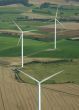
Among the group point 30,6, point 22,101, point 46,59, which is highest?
point 22,101

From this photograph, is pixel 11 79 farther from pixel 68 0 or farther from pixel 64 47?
pixel 68 0

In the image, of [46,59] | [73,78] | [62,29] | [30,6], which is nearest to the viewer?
[73,78]

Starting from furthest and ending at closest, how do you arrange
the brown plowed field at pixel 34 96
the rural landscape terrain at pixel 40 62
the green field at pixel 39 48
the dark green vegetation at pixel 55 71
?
1. the green field at pixel 39 48
2. the dark green vegetation at pixel 55 71
3. the rural landscape terrain at pixel 40 62
4. the brown plowed field at pixel 34 96

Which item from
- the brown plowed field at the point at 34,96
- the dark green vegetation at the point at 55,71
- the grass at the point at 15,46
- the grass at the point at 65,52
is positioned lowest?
the grass at the point at 15,46

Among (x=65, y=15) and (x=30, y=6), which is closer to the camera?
(x=65, y=15)

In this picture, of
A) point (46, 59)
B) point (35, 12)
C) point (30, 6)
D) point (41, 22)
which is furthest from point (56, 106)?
point (30, 6)

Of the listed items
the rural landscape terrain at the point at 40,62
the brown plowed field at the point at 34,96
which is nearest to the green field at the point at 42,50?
the rural landscape terrain at the point at 40,62

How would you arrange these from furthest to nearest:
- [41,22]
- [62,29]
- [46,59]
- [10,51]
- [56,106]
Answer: [41,22], [62,29], [10,51], [46,59], [56,106]

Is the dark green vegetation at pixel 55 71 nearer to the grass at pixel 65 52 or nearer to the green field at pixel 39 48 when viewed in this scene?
the grass at pixel 65 52

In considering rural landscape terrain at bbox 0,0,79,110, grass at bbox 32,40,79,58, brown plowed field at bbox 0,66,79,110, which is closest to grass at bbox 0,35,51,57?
rural landscape terrain at bbox 0,0,79,110
